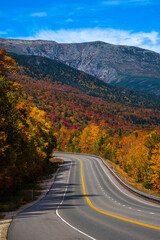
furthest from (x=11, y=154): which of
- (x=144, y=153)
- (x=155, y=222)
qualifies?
(x=144, y=153)

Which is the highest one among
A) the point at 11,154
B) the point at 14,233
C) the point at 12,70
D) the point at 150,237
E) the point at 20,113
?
the point at 12,70

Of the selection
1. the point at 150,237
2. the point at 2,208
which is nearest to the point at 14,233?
the point at 150,237

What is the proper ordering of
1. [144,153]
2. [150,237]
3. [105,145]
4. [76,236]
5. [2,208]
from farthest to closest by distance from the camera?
[105,145], [144,153], [2,208], [76,236], [150,237]

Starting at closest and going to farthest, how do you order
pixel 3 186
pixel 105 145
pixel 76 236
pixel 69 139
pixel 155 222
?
1. pixel 76 236
2. pixel 155 222
3. pixel 3 186
4. pixel 105 145
5. pixel 69 139

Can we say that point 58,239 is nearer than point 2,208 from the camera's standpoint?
Yes

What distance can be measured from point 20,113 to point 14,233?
46.3ft

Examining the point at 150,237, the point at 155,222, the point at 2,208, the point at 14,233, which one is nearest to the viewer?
the point at 150,237

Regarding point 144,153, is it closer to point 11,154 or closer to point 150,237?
point 11,154

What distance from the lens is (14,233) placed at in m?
12.5

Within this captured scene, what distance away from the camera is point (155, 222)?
43.9 ft

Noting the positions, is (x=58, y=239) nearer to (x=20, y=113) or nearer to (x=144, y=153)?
(x=20, y=113)

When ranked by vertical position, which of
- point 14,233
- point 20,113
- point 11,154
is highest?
point 20,113

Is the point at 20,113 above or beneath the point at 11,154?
above

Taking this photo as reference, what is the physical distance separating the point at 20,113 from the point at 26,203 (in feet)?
31.1
